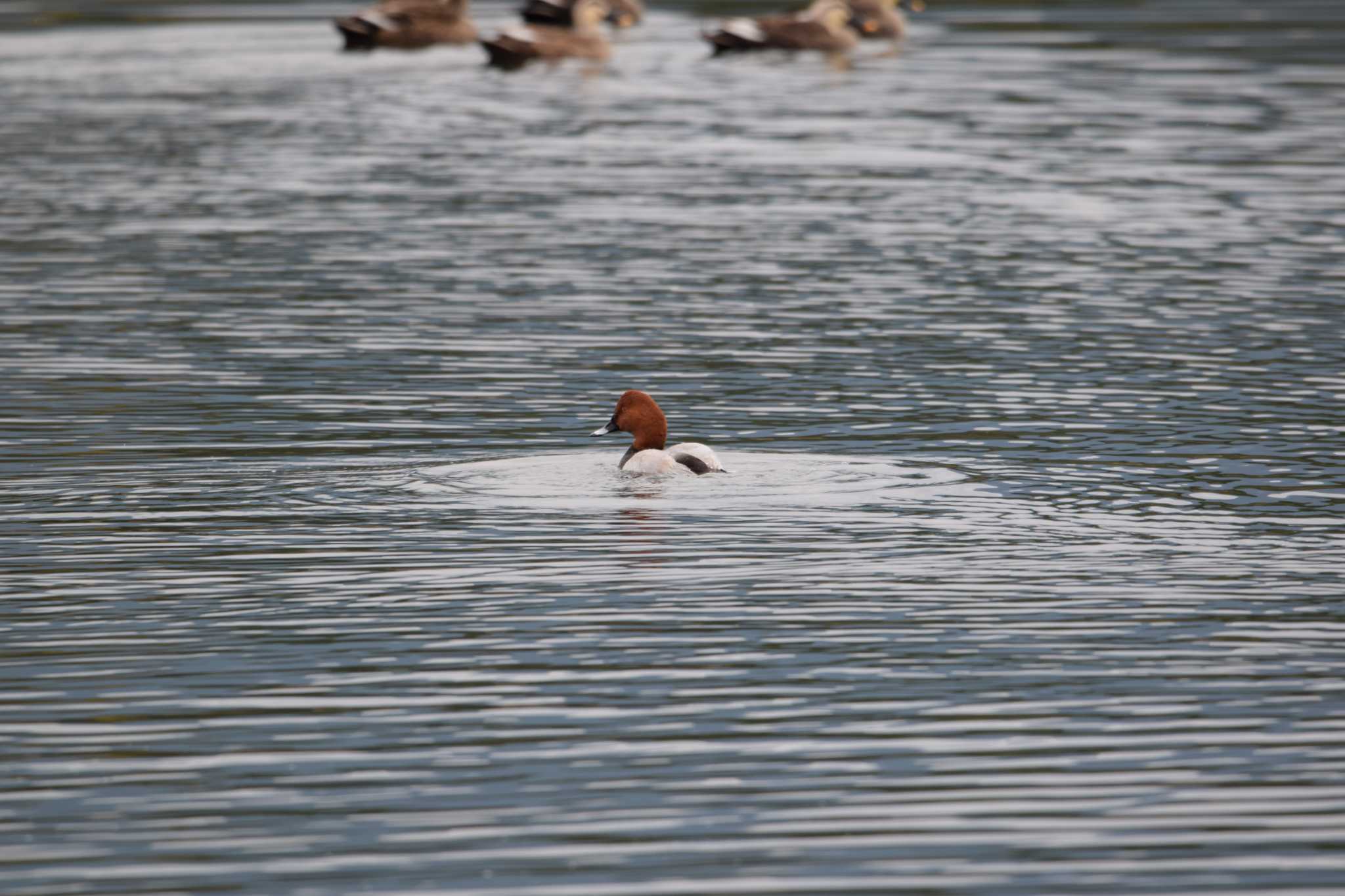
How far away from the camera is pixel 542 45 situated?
51.0 metres

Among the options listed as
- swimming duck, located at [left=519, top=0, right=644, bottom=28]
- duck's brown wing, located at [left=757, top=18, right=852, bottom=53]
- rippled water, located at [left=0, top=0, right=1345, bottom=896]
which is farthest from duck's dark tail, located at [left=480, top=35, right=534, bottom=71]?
rippled water, located at [left=0, top=0, right=1345, bottom=896]

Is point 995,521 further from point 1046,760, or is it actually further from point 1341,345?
point 1341,345

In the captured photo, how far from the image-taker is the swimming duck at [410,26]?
53.6m

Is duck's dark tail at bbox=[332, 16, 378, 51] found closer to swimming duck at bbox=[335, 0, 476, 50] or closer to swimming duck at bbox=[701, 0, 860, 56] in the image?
swimming duck at bbox=[335, 0, 476, 50]

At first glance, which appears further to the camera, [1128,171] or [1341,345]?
[1128,171]

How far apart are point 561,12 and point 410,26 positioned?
10.4 ft

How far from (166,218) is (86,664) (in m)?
18.4

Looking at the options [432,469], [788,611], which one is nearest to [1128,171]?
[432,469]

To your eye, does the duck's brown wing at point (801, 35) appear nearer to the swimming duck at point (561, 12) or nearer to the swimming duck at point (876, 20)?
the swimming duck at point (876, 20)

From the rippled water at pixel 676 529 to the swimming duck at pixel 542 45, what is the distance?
54.2 feet

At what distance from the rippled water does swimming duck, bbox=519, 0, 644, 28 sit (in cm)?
2075

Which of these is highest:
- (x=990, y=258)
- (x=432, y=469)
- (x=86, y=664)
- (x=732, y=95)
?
(x=86, y=664)

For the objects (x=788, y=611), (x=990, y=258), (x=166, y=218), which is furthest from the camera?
(x=166, y=218)

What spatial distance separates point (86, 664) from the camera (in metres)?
11.3
